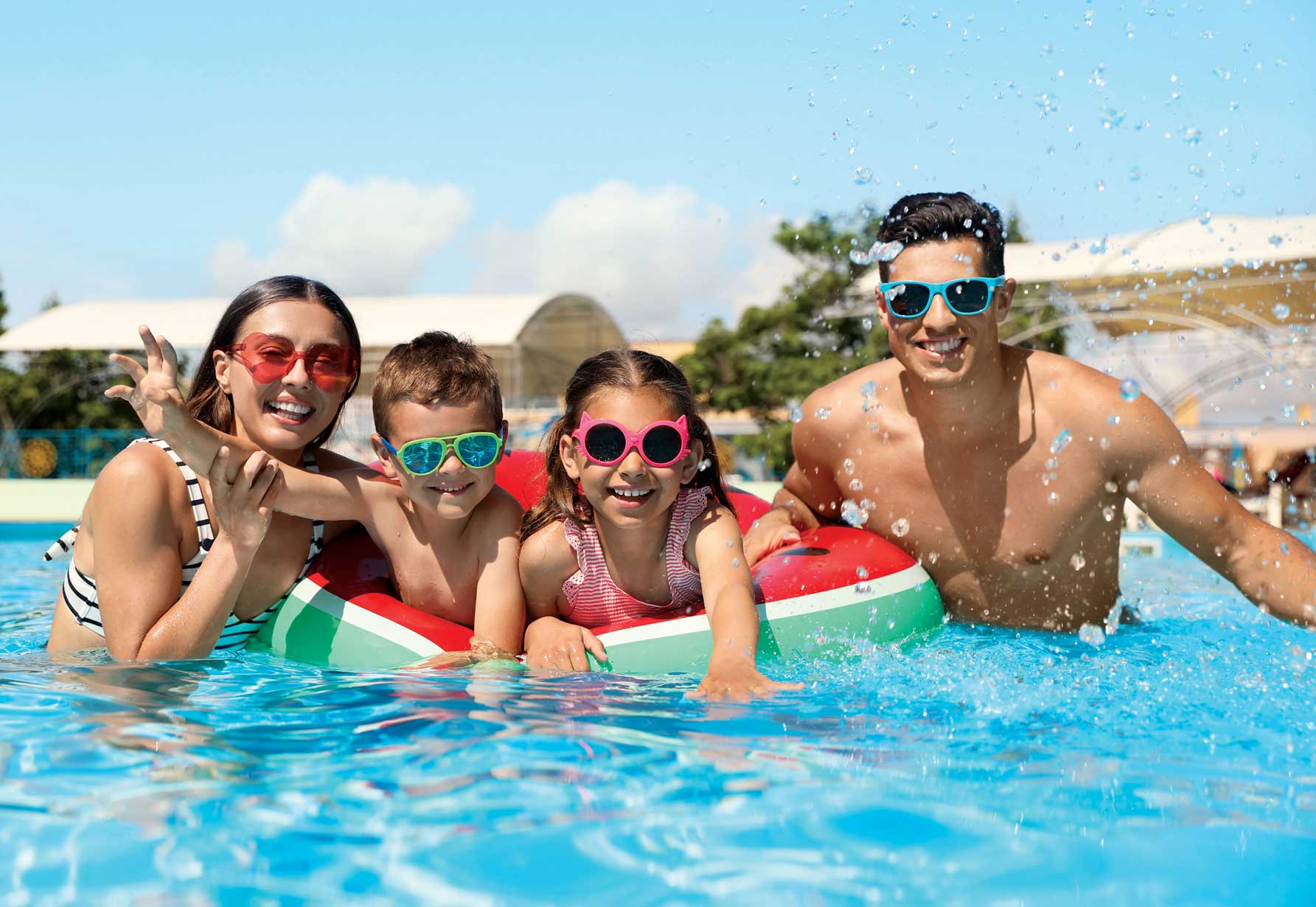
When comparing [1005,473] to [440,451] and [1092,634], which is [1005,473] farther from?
[440,451]

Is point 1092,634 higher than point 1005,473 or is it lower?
lower

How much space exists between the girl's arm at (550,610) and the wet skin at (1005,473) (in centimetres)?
71

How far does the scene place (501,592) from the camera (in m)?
3.58

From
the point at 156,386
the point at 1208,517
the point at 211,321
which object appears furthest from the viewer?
the point at 211,321

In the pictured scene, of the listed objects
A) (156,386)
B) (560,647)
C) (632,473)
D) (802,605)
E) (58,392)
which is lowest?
(560,647)

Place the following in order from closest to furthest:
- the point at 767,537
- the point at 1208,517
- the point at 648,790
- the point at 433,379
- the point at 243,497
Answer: the point at 648,790 < the point at 243,497 < the point at 433,379 < the point at 1208,517 < the point at 767,537

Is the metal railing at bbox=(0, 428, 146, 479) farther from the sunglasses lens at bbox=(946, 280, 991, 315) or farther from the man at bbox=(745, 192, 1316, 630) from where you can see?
the sunglasses lens at bbox=(946, 280, 991, 315)

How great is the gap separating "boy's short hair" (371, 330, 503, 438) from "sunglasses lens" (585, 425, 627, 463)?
0.97ft

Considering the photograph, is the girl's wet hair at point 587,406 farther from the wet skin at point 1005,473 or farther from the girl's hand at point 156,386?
the girl's hand at point 156,386

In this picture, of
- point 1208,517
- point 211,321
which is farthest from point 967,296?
point 211,321

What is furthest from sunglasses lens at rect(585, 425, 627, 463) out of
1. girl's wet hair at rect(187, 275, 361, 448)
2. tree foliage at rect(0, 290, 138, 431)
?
tree foliage at rect(0, 290, 138, 431)

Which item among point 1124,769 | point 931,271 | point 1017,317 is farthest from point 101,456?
point 1124,769

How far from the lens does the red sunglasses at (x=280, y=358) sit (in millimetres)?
3389

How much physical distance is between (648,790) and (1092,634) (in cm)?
243
